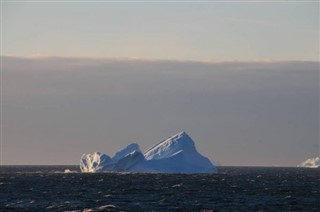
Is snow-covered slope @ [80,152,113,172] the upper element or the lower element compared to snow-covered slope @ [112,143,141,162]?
lower

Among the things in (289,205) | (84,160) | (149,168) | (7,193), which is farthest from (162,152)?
(289,205)

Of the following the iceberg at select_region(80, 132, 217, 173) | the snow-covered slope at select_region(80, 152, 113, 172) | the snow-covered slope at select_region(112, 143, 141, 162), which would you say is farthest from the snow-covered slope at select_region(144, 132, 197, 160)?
the snow-covered slope at select_region(80, 152, 113, 172)

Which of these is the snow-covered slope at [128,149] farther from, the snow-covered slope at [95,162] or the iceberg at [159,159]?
the snow-covered slope at [95,162]

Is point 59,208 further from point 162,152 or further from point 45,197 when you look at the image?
point 162,152

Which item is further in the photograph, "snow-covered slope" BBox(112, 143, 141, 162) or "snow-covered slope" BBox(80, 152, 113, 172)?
"snow-covered slope" BBox(80, 152, 113, 172)

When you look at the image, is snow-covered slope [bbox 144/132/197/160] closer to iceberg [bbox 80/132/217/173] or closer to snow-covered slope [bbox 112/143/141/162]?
iceberg [bbox 80/132/217/173]

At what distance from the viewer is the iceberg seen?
184m

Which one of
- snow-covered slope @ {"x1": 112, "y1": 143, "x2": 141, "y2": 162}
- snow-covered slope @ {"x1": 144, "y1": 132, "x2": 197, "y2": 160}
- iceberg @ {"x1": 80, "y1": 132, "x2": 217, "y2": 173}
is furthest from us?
snow-covered slope @ {"x1": 144, "y1": 132, "x2": 197, "y2": 160}

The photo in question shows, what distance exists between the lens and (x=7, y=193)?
324 feet

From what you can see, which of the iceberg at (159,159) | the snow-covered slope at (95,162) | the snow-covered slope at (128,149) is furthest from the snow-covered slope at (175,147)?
the snow-covered slope at (95,162)

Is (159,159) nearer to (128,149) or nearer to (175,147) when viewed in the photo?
(175,147)

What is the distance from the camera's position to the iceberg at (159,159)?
18412cm

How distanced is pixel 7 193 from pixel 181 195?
21.7 meters

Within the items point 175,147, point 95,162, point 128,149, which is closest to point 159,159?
point 175,147
